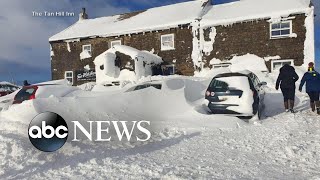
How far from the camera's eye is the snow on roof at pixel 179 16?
73.7ft

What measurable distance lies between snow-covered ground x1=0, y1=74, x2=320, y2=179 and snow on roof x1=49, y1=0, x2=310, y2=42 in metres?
12.6

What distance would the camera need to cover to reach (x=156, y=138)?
830cm

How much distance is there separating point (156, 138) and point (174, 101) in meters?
3.52

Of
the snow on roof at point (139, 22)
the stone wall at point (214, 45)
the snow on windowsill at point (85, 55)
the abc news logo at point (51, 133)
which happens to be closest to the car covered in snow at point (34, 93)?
the abc news logo at point (51, 133)

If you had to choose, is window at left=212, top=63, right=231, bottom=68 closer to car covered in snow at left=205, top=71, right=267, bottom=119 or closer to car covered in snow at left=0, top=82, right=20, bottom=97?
car covered in snow at left=205, top=71, right=267, bottom=119

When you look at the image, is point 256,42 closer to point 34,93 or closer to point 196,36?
point 196,36

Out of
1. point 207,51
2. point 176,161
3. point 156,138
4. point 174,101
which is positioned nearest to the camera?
point 176,161

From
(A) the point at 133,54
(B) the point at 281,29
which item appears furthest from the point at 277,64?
(A) the point at 133,54

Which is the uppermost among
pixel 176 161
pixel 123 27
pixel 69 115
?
pixel 123 27

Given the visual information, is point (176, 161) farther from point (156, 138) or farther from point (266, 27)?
point (266, 27)

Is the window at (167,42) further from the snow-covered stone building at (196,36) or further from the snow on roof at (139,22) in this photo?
the snow on roof at (139,22)

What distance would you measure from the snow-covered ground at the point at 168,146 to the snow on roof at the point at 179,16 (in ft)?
41.3

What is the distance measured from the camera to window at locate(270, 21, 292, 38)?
21859mm

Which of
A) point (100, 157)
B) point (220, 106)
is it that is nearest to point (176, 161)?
point (100, 157)
